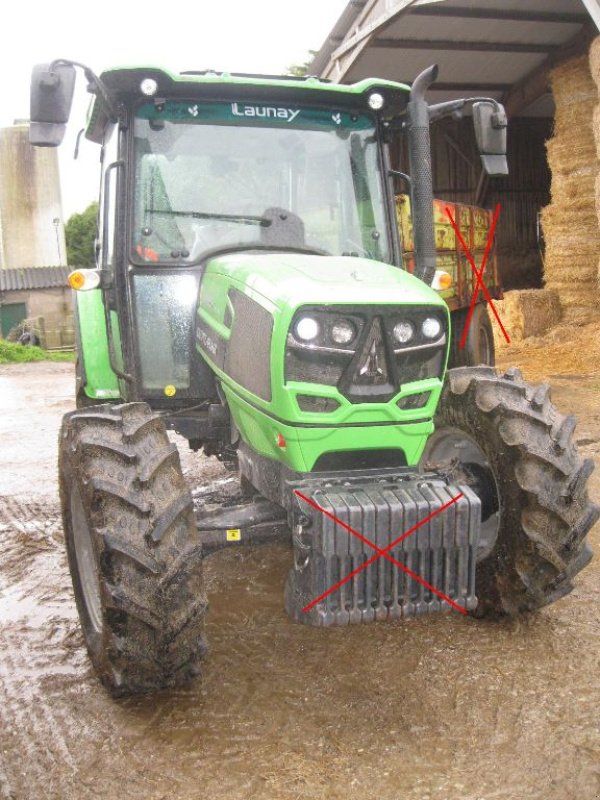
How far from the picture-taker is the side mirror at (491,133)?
12.8 feet

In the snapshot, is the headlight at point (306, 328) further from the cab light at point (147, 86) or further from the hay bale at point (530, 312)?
the hay bale at point (530, 312)

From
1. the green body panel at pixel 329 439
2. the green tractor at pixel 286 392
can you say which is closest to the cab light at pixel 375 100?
the green tractor at pixel 286 392

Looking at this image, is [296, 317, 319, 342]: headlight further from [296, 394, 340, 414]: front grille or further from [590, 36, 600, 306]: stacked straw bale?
[590, 36, 600, 306]: stacked straw bale

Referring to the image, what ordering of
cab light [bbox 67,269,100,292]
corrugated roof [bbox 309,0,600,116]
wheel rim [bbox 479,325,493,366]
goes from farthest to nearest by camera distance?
1. corrugated roof [bbox 309,0,600,116]
2. wheel rim [bbox 479,325,493,366]
3. cab light [bbox 67,269,100,292]

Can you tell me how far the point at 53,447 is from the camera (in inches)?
332

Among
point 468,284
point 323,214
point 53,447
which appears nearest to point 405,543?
point 323,214

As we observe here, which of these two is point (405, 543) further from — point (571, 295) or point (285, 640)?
point (571, 295)

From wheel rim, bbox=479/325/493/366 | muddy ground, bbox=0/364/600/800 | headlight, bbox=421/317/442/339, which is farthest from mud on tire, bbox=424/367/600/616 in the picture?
wheel rim, bbox=479/325/493/366

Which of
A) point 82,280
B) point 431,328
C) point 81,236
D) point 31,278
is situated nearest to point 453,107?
point 431,328

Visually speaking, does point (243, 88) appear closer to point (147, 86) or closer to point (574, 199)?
point (147, 86)

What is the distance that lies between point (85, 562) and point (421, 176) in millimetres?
2215

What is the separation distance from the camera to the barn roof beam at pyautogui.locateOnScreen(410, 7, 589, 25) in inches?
439

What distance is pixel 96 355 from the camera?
486 cm

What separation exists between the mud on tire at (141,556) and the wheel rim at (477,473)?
128 cm
